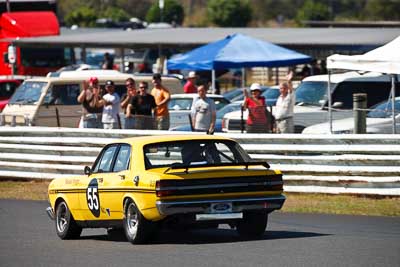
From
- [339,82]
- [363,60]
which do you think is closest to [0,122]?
[339,82]

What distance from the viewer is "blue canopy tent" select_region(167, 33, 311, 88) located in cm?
2669

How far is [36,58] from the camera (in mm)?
45531

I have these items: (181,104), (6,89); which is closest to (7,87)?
(6,89)

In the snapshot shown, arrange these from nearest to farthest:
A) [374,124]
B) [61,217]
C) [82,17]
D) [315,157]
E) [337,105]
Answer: [61,217], [315,157], [374,124], [337,105], [82,17]

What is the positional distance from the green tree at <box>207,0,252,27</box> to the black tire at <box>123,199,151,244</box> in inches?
2727

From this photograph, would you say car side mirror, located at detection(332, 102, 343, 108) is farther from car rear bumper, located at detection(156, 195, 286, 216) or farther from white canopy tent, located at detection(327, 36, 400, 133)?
car rear bumper, located at detection(156, 195, 286, 216)

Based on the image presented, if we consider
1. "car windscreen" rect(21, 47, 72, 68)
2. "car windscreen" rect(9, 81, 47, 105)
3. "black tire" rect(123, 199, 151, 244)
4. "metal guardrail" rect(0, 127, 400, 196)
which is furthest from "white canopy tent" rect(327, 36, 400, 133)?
"car windscreen" rect(21, 47, 72, 68)

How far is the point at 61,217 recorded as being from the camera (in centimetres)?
1391

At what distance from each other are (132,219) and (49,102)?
13.8 meters

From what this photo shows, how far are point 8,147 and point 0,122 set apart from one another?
3.68 m

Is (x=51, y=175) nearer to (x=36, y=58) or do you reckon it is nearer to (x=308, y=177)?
(x=308, y=177)

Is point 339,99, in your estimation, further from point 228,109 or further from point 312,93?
point 228,109

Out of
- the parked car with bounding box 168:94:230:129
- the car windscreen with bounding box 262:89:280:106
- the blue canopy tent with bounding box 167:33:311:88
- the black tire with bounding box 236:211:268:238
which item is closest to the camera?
the black tire with bounding box 236:211:268:238

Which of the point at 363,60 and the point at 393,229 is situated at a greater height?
the point at 363,60
